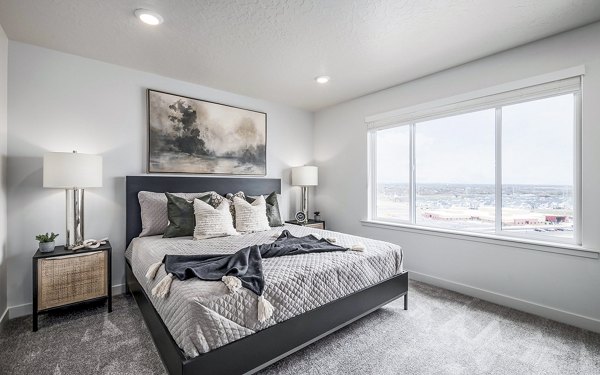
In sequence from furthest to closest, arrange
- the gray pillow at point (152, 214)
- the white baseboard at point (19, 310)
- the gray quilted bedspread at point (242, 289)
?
the gray pillow at point (152, 214)
the white baseboard at point (19, 310)
the gray quilted bedspread at point (242, 289)

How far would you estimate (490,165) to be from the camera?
9.71ft

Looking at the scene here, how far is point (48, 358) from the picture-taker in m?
1.92

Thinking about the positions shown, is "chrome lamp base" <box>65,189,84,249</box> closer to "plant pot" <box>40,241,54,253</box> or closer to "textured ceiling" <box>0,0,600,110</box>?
"plant pot" <box>40,241,54,253</box>

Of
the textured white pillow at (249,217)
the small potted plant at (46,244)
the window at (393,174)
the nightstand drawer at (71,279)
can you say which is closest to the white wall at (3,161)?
the small potted plant at (46,244)

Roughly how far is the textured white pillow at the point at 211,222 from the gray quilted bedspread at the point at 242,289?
0.33 ft

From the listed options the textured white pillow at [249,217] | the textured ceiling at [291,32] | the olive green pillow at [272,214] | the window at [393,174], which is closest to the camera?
the textured ceiling at [291,32]

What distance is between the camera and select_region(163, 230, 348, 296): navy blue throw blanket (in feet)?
5.57

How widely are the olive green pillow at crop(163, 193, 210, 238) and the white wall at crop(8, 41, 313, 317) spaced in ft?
2.06

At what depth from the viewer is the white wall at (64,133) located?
2.56 metres

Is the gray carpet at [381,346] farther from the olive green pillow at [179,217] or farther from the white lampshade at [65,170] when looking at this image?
the white lampshade at [65,170]

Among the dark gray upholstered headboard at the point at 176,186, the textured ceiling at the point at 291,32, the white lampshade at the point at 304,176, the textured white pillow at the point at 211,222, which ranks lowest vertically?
the textured white pillow at the point at 211,222

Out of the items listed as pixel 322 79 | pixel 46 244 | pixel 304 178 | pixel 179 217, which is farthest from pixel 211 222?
pixel 322 79

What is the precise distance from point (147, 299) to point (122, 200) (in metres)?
1.52

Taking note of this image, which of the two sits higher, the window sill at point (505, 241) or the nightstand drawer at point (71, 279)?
the window sill at point (505, 241)
